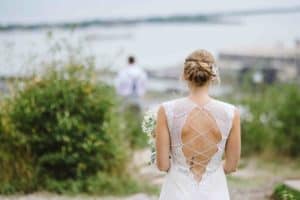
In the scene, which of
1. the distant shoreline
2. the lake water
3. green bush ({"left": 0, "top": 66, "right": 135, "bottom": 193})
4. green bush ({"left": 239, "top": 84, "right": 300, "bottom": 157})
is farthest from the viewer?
the distant shoreline

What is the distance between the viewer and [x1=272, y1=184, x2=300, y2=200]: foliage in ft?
18.5

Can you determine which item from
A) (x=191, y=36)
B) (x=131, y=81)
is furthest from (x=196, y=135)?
(x=191, y=36)

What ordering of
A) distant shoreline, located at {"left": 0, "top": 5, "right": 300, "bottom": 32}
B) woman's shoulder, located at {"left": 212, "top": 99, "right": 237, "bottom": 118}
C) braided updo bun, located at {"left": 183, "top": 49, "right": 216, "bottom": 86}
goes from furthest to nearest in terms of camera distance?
distant shoreline, located at {"left": 0, "top": 5, "right": 300, "bottom": 32}, woman's shoulder, located at {"left": 212, "top": 99, "right": 237, "bottom": 118}, braided updo bun, located at {"left": 183, "top": 49, "right": 216, "bottom": 86}

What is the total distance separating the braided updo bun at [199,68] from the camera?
3383mm

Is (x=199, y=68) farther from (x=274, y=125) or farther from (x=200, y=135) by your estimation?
(x=274, y=125)

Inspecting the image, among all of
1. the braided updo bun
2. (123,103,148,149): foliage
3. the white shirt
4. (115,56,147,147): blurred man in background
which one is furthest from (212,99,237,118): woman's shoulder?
the white shirt

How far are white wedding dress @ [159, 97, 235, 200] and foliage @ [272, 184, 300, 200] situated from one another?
7.19 feet

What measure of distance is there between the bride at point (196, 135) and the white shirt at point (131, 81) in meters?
8.25

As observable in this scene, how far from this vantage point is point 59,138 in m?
7.31

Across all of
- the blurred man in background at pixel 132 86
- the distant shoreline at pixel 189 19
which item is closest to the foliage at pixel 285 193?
the blurred man in background at pixel 132 86

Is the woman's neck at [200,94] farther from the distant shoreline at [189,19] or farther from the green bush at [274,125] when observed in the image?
the distant shoreline at [189,19]

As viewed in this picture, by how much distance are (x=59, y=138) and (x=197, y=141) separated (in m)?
4.02

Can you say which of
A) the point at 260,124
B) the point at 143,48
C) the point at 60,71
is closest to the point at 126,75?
the point at 260,124

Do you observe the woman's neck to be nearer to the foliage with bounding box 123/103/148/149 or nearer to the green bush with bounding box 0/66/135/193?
the green bush with bounding box 0/66/135/193
